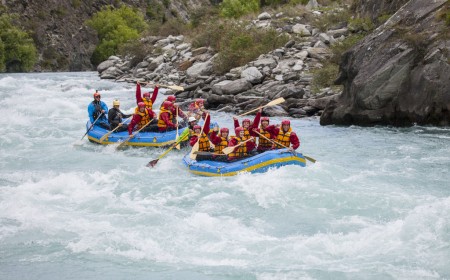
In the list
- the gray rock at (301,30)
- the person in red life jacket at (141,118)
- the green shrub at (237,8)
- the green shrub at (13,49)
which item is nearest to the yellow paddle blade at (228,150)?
the person in red life jacket at (141,118)

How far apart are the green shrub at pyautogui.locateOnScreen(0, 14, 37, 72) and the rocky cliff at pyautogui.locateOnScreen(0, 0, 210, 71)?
10.9ft

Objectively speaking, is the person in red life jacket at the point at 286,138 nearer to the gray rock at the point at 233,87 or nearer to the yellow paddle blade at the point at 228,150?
the yellow paddle blade at the point at 228,150

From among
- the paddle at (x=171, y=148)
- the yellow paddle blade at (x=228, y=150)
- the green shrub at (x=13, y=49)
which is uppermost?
the green shrub at (x=13, y=49)

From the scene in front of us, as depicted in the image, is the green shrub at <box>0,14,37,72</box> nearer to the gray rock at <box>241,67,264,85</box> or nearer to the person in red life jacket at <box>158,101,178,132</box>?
the gray rock at <box>241,67,264,85</box>

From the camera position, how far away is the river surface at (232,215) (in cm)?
727

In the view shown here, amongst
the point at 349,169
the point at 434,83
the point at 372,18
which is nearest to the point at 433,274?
the point at 349,169

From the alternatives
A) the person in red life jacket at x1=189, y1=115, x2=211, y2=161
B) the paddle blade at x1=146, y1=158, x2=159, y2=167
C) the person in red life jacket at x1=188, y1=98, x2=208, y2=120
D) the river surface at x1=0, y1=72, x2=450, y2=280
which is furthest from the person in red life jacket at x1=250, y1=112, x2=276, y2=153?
the person in red life jacket at x1=188, y1=98, x2=208, y2=120

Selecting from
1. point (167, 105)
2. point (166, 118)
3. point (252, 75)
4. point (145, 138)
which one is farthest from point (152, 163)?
point (252, 75)

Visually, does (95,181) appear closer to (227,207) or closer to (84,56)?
(227,207)

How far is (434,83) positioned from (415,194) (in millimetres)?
5737

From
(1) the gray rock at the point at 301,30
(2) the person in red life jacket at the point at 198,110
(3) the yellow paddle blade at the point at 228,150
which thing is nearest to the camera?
(3) the yellow paddle blade at the point at 228,150

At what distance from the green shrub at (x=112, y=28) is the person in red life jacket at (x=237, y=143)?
41793mm

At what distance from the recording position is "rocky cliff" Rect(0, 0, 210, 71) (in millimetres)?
50344

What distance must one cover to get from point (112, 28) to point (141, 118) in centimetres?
4206
